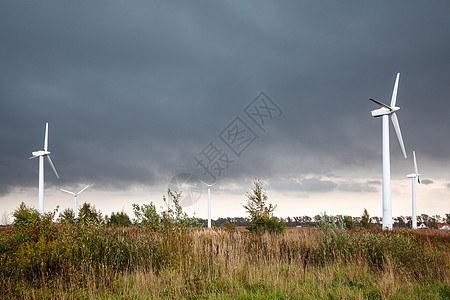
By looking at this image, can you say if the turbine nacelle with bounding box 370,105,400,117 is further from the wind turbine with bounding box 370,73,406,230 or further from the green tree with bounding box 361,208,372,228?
the green tree with bounding box 361,208,372,228

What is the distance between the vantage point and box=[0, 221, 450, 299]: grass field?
7914mm

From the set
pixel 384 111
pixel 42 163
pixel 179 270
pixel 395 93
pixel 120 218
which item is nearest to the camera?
pixel 179 270

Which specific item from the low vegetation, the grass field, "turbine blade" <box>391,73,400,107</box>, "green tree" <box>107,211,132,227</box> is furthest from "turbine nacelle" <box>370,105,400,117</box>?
"green tree" <box>107,211,132,227</box>

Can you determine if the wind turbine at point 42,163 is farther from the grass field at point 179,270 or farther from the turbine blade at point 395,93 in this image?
the turbine blade at point 395,93

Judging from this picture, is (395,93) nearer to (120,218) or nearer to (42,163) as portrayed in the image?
(120,218)

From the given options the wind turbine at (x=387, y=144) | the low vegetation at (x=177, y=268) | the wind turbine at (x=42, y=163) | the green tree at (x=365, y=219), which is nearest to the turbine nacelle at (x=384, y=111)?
the wind turbine at (x=387, y=144)

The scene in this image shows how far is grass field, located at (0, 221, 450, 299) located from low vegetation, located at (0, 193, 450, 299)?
0.10 feet

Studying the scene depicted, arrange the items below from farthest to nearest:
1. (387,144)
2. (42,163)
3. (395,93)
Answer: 1. (42,163)
2. (395,93)
3. (387,144)

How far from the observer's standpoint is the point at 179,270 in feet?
30.5

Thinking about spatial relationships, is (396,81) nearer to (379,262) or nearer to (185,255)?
(379,262)

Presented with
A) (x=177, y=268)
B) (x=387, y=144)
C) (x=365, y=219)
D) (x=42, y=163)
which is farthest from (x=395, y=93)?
(x=42, y=163)

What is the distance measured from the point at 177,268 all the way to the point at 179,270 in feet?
0.28

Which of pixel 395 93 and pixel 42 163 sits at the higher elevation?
pixel 395 93

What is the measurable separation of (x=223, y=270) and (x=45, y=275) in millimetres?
5196
